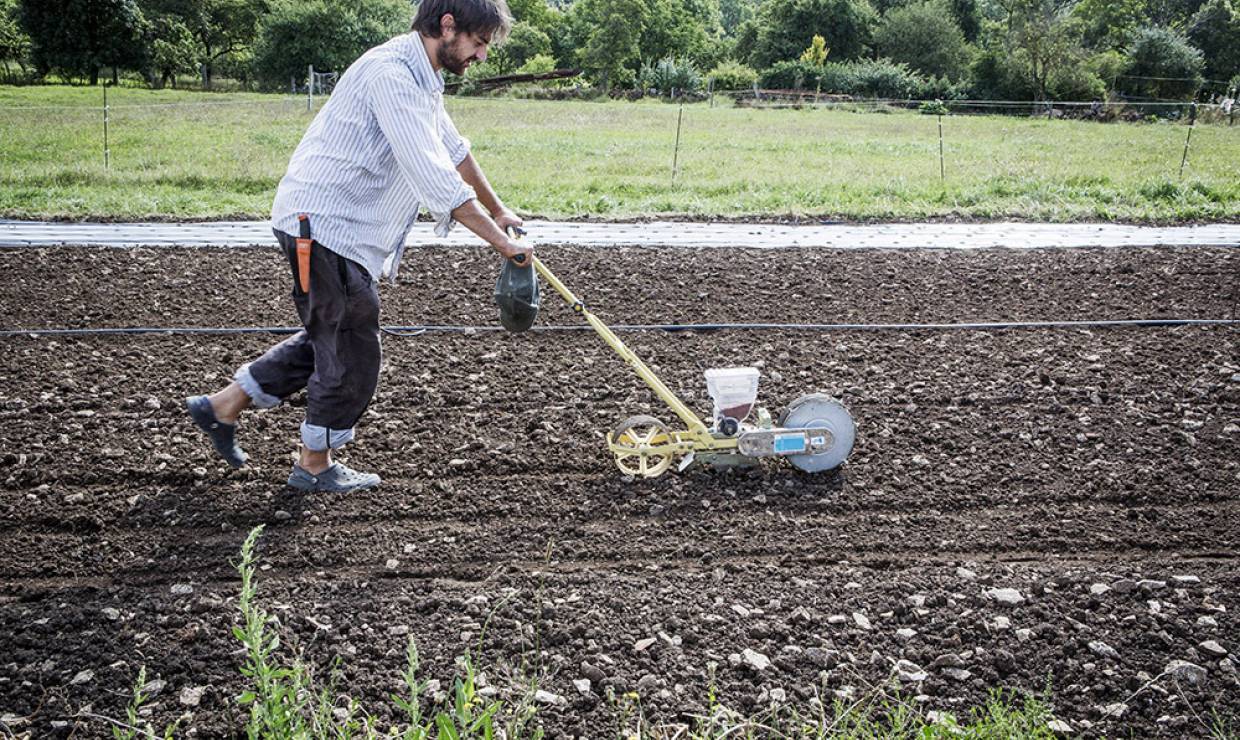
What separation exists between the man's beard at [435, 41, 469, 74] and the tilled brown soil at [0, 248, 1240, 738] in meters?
1.67

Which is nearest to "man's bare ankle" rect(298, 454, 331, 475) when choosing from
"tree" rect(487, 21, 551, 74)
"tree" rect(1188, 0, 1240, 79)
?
"tree" rect(1188, 0, 1240, 79)

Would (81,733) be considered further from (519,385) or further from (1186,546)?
(1186,546)

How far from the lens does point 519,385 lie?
5660 mm

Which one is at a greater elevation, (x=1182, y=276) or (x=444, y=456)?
(x=1182, y=276)

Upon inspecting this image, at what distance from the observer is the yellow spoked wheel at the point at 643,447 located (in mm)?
4507

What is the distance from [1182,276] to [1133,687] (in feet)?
18.1

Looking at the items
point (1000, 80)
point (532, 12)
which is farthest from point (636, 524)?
point (532, 12)

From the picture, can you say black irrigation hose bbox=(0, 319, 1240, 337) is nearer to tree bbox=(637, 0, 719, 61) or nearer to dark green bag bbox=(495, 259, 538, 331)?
dark green bag bbox=(495, 259, 538, 331)

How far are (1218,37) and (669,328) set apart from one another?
59.5m

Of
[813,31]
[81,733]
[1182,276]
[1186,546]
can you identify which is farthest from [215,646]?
[813,31]

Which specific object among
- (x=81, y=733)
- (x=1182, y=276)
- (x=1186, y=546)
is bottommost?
(x=81, y=733)

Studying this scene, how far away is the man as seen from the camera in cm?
378

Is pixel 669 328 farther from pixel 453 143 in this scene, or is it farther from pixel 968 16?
pixel 968 16

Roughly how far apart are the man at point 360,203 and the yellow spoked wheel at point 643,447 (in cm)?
91
